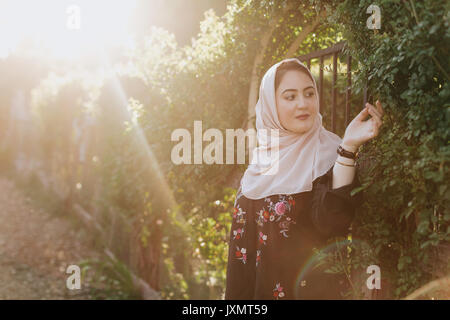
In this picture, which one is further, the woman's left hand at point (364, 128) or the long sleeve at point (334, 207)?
the long sleeve at point (334, 207)

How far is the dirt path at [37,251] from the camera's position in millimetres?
6398

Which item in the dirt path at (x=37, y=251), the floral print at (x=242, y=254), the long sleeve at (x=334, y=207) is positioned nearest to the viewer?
the long sleeve at (x=334, y=207)

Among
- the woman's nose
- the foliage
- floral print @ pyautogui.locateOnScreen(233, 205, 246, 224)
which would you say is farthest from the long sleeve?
floral print @ pyautogui.locateOnScreen(233, 205, 246, 224)

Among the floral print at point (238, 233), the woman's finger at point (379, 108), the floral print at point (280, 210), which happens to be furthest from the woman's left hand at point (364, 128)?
the floral print at point (238, 233)

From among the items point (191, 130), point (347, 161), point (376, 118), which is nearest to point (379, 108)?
point (376, 118)

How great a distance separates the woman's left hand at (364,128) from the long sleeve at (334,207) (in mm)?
177

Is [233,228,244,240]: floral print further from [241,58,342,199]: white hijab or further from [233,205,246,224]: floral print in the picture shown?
[241,58,342,199]: white hijab

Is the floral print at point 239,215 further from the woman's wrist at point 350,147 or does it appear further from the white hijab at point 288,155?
the woman's wrist at point 350,147

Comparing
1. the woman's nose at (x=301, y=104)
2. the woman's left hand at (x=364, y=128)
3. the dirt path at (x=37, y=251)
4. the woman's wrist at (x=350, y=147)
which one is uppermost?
the woman's nose at (x=301, y=104)

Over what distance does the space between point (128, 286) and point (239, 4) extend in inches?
165

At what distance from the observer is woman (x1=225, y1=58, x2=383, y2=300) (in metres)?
2.47

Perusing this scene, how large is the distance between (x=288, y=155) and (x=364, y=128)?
1.68 feet

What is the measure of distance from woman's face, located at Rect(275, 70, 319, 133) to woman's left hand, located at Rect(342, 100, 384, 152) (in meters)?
0.34

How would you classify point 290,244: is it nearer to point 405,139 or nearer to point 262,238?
point 262,238
